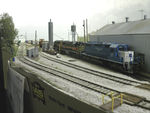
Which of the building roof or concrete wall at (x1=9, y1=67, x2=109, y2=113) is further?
the building roof

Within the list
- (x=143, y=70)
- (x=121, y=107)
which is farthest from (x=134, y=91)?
(x=143, y=70)

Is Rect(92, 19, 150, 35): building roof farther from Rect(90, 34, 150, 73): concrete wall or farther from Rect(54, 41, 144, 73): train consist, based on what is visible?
Rect(54, 41, 144, 73): train consist

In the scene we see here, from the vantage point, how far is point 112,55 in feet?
61.8

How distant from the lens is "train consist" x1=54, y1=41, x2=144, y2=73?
17.1 m

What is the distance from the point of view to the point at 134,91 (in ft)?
37.1

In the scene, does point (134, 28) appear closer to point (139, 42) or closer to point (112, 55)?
point (139, 42)

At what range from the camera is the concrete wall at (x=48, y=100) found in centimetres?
579

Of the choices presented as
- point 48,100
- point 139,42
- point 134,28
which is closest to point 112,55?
point 139,42

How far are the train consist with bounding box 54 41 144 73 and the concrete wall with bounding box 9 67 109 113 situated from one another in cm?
1125

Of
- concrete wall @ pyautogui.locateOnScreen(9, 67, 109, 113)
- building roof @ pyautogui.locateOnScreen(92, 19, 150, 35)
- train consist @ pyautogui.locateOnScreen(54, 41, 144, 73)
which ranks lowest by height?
concrete wall @ pyautogui.locateOnScreen(9, 67, 109, 113)

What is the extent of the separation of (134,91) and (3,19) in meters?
18.7

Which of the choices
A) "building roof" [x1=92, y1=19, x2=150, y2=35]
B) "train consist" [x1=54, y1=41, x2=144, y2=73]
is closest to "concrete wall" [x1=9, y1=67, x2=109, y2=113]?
"train consist" [x1=54, y1=41, x2=144, y2=73]

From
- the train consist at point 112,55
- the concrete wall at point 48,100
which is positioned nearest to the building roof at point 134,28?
Result: the train consist at point 112,55

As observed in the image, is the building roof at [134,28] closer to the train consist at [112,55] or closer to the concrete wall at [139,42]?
the concrete wall at [139,42]
